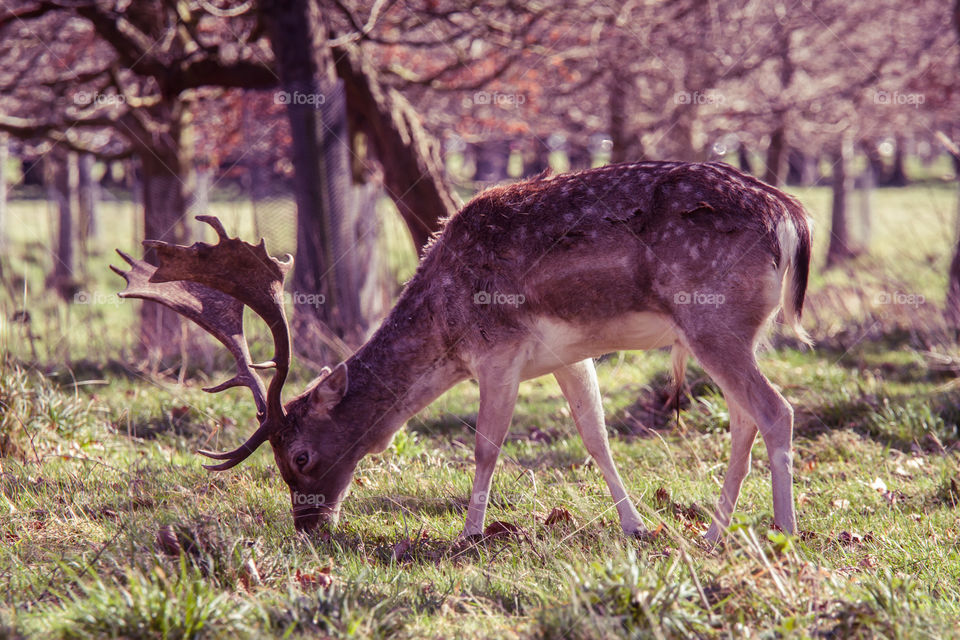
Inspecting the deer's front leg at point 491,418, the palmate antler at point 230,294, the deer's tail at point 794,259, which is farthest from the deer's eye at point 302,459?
the deer's tail at point 794,259

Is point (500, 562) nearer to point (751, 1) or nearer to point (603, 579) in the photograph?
point (603, 579)

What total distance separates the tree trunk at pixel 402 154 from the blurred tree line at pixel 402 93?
0.02 meters

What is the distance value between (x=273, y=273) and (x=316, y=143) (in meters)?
4.02

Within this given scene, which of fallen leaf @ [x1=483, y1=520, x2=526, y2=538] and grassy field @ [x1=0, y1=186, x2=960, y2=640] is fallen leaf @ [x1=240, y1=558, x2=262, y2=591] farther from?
fallen leaf @ [x1=483, y1=520, x2=526, y2=538]

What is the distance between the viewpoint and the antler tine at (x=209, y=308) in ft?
15.8

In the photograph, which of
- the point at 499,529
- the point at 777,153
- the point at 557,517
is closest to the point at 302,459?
the point at 499,529

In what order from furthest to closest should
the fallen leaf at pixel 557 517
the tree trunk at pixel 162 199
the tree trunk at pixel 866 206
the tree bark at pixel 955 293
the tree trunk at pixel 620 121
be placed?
the tree trunk at pixel 866 206 → the tree trunk at pixel 620 121 → the tree trunk at pixel 162 199 → the tree bark at pixel 955 293 → the fallen leaf at pixel 557 517

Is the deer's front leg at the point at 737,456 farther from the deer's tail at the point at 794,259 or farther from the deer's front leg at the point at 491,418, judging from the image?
the deer's front leg at the point at 491,418

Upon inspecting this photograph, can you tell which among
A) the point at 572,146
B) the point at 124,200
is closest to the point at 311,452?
the point at 572,146

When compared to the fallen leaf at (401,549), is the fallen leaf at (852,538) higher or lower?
higher

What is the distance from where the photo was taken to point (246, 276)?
4777mm

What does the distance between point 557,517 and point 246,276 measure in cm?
198

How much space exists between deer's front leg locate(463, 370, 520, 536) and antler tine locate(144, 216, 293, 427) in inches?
39.8

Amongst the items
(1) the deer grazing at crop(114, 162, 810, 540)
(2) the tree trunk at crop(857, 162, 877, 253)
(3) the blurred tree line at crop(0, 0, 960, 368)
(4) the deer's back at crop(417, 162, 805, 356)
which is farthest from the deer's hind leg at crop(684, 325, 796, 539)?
(2) the tree trunk at crop(857, 162, 877, 253)
